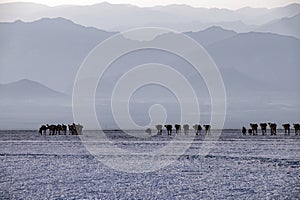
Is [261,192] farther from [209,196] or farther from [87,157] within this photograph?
[87,157]

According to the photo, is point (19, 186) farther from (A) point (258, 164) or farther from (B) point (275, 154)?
(B) point (275, 154)

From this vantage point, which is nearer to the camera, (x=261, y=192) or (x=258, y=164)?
(x=261, y=192)

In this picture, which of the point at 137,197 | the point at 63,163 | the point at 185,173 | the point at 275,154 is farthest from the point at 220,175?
the point at 275,154

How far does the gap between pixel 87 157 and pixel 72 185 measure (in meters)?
12.2

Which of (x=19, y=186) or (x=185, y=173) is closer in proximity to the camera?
(x=19, y=186)

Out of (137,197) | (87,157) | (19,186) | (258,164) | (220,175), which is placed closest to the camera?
(137,197)

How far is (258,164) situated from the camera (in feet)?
88.3

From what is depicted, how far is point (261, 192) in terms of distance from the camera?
59.0 feet

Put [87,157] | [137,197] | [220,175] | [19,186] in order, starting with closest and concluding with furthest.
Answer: [137,197] → [19,186] → [220,175] → [87,157]

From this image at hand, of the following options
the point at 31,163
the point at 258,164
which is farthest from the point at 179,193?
the point at 31,163

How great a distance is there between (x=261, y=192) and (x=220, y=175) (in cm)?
465

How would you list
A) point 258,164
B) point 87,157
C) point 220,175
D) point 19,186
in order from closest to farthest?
point 19,186 → point 220,175 → point 258,164 → point 87,157

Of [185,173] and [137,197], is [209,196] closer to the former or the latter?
[137,197]

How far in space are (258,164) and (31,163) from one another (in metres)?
10.6
